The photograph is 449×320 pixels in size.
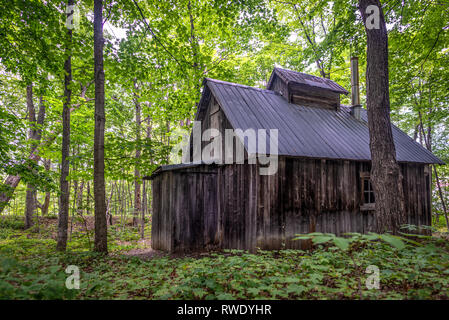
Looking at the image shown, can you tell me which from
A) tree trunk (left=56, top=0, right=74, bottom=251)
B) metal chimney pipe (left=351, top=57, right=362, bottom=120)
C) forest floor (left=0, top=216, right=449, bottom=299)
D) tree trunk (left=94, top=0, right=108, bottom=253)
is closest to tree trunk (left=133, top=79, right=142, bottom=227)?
tree trunk (left=94, top=0, right=108, bottom=253)

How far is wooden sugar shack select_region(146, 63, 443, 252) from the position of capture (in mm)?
7445

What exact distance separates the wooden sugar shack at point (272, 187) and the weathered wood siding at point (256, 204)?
0.03m

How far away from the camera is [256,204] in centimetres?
720

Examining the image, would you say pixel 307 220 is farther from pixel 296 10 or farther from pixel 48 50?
pixel 296 10

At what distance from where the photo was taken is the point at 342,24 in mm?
9086

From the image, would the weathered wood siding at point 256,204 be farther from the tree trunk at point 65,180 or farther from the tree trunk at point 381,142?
the tree trunk at point 65,180

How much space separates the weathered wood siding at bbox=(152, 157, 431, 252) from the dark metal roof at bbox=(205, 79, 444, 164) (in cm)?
49

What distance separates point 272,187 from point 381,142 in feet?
10.2

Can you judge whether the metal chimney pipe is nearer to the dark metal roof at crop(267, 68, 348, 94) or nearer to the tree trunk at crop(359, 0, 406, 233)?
the dark metal roof at crop(267, 68, 348, 94)

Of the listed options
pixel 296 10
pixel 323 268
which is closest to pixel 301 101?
pixel 323 268

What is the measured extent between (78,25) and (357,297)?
1030 centimetres

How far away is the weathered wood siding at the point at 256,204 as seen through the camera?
7387 millimetres

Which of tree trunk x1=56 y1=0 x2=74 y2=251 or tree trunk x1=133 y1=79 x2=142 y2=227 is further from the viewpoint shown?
tree trunk x1=133 y1=79 x2=142 y2=227

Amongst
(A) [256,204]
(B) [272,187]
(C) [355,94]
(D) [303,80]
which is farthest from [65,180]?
(C) [355,94]
